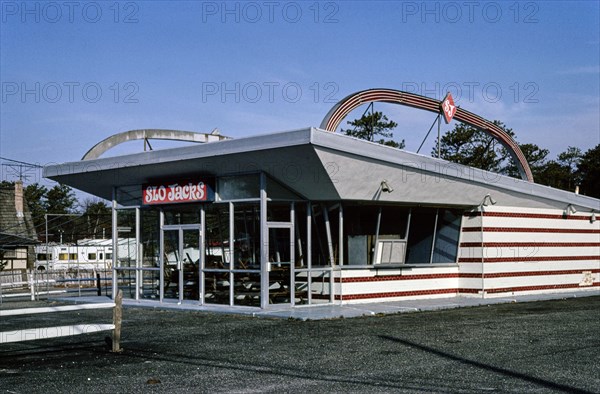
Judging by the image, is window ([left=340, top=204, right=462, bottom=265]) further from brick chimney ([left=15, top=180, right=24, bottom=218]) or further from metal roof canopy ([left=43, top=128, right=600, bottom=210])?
brick chimney ([left=15, top=180, right=24, bottom=218])

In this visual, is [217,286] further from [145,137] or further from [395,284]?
[145,137]

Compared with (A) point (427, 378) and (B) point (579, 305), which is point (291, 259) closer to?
(B) point (579, 305)

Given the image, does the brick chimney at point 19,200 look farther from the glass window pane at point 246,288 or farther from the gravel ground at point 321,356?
the gravel ground at point 321,356

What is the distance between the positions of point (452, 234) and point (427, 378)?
43.4 ft

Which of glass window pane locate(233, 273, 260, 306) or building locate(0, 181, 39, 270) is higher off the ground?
building locate(0, 181, 39, 270)

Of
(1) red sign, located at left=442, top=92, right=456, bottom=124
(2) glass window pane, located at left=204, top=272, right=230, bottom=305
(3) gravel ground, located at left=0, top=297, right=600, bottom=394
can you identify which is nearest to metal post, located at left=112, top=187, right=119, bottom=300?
(2) glass window pane, located at left=204, top=272, right=230, bottom=305

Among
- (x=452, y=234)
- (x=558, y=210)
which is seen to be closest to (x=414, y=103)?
(x=452, y=234)

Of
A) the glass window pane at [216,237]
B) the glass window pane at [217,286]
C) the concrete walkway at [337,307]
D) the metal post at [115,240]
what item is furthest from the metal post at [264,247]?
the metal post at [115,240]

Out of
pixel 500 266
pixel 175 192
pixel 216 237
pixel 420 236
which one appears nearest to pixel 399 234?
pixel 420 236

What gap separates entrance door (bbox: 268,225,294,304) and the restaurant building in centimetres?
3

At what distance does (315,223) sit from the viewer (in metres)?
19.0

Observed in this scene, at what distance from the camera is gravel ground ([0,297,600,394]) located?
8627 mm

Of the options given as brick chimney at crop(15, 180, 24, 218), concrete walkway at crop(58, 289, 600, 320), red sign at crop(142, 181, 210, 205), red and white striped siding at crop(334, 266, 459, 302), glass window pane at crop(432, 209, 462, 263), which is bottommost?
concrete walkway at crop(58, 289, 600, 320)

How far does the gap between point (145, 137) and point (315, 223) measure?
22.2 feet
